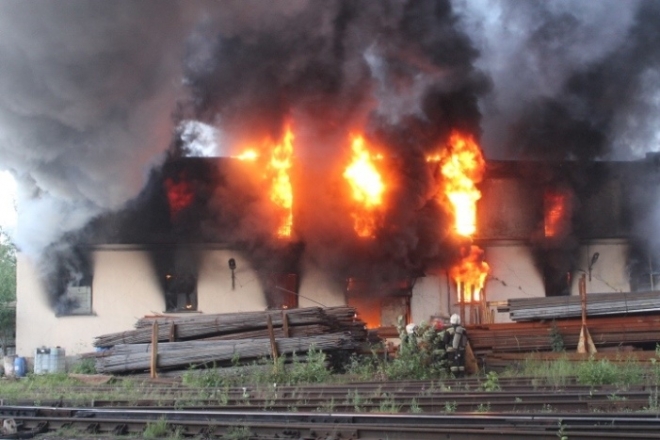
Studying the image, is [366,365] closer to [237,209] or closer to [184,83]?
[237,209]

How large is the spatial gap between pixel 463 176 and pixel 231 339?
9.02 metres

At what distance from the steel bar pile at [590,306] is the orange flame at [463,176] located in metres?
5.00

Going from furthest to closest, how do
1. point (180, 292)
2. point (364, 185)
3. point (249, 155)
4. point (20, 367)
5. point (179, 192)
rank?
point (179, 192) → point (249, 155) → point (180, 292) → point (364, 185) → point (20, 367)

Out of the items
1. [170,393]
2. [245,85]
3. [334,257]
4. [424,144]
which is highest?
[245,85]

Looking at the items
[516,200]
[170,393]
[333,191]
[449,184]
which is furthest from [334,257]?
[170,393]

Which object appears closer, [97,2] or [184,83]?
[97,2]

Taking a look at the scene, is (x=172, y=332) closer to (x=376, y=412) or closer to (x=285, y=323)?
(x=285, y=323)

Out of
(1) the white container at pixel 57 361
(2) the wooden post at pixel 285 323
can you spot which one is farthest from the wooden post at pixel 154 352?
(1) the white container at pixel 57 361

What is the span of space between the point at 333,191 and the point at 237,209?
2803 millimetres

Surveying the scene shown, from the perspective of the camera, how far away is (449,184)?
22078 mm

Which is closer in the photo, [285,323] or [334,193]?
Result: [285,323]

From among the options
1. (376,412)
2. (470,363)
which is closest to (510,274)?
(470,363)

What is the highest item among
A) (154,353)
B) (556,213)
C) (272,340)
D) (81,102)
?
(81,102)

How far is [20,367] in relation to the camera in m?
20.3
